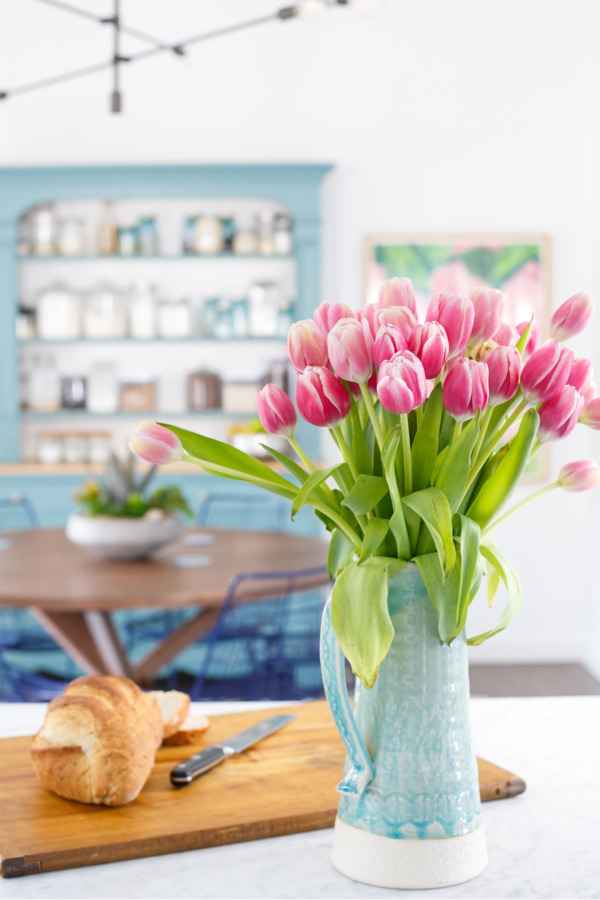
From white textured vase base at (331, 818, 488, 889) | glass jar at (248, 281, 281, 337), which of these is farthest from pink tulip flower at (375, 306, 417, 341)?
glass jar at (248, 281, 281, 337)

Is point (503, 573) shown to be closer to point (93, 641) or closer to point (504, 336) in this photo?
point (504, 336)

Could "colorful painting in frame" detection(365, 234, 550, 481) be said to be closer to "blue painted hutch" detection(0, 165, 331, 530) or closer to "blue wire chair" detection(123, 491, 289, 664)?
"blue painted hutch" detection(0, 165, 331, 530)

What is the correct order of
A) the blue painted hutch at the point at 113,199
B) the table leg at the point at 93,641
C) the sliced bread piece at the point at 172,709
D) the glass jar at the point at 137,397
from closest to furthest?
1. the sliced bread piece at the point at 172,709
2. the table leg at the point at 93,641
3. the blue painted hutch at the point at 113,199
4. the glass jar at the point at 137,397

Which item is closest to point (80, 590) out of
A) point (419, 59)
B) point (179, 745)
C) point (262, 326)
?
point (179, 745)

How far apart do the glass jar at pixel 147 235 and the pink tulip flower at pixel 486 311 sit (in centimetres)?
431

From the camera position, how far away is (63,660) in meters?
4.55

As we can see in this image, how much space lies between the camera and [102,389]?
16.3ft

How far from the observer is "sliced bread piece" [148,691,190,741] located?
1.08 m

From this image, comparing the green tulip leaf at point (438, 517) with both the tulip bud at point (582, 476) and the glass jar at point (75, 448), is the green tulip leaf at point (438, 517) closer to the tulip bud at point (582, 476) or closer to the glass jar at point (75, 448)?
the tulip bud at point (582, 476)

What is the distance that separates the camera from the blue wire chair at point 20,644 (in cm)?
300

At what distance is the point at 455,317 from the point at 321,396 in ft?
0.42

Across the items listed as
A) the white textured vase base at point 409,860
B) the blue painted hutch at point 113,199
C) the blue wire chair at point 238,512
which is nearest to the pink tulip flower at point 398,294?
the white textured vase base at point 409,860

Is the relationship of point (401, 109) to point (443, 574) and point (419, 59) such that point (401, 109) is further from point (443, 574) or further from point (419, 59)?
point (443, 574)

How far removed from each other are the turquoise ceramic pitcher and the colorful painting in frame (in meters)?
4.24
